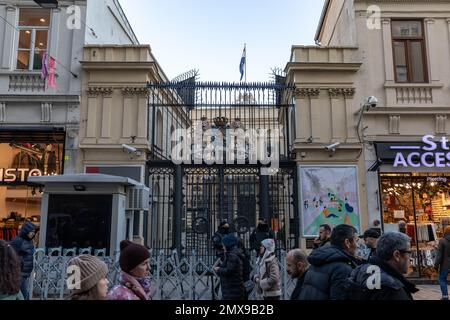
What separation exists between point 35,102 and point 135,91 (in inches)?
133

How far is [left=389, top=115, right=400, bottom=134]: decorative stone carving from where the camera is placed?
45.8ft

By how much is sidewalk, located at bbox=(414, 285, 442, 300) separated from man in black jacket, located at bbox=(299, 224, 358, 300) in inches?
272

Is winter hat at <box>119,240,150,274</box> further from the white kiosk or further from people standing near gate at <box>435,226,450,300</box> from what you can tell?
people standing near gate at <box>435,226,450,300</box>

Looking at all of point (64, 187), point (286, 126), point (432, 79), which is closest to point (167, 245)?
point (64, 187)

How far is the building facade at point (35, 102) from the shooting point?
1398 centimetres

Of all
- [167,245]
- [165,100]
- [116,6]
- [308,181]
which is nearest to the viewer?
[308,181]

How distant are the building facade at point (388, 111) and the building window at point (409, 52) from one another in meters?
0.03

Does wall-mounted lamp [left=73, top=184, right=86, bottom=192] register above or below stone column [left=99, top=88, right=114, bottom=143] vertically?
below

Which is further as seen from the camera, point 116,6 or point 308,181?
point 116,6

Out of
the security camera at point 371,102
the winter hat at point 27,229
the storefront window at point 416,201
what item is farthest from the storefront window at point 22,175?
the storefront window at point 416,201

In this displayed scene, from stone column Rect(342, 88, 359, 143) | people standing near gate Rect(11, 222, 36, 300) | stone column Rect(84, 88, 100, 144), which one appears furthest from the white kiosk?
stone column Rect(342, 88, 359, 143)

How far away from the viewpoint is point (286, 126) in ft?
50.0
